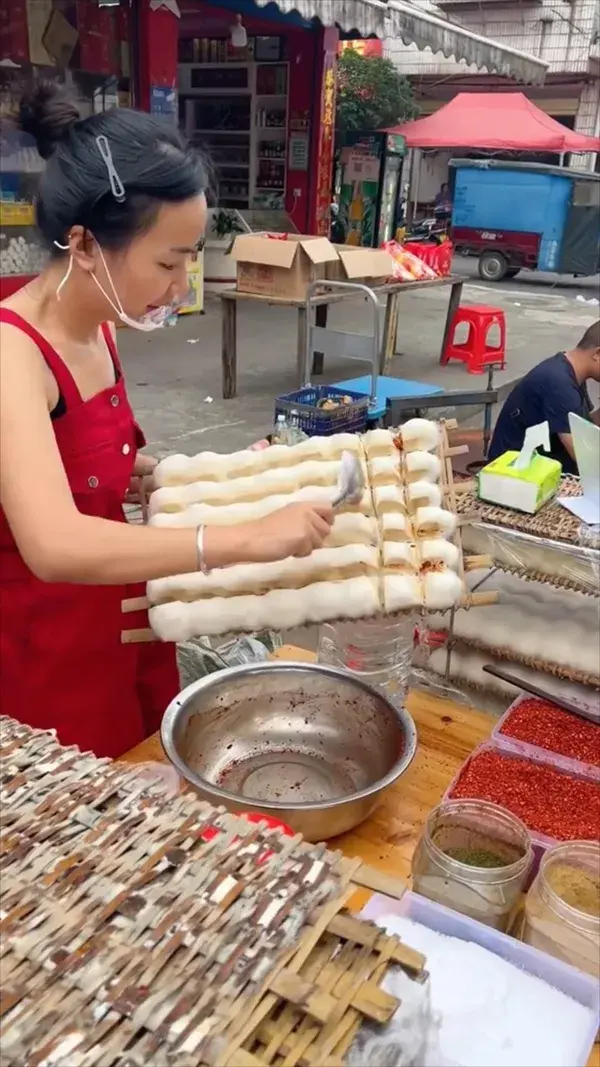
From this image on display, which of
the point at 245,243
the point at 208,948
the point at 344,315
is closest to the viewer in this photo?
the point at 208,948

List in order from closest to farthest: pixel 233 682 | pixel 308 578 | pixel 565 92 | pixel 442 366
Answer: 1. pixel 308 578
2. pixel 233 682
3. pixel 442 366
4. pixel 565 92

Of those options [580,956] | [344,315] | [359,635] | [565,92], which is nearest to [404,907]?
[580,956]

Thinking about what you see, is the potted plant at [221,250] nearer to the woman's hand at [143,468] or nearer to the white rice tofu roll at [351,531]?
the woman's hand at [143,468]

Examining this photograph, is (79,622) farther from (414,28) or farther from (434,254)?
(414,28)

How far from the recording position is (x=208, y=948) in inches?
30.4

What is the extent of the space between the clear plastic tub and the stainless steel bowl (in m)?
0.23

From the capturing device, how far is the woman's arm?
126cm

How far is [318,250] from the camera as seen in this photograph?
6.31 metres

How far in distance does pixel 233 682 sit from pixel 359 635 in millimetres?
348

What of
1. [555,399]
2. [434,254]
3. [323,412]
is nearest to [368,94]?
[434,254]

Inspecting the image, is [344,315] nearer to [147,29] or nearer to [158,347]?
[158,347]

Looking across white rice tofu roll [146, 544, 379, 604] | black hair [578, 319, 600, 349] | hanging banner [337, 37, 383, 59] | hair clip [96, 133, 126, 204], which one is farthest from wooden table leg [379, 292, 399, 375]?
hanging banner [337, 37, 383, 59]

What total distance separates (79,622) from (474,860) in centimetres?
87

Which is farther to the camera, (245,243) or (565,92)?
(565,92)
